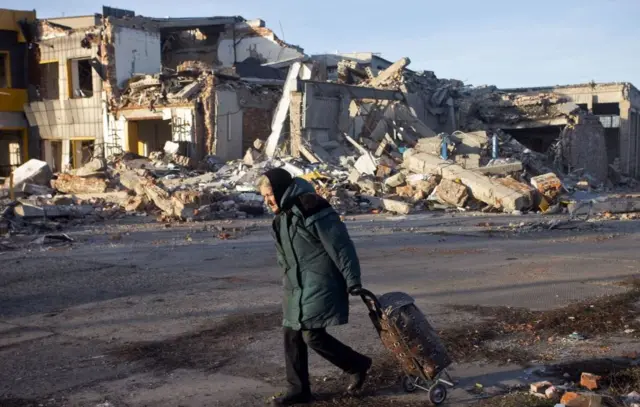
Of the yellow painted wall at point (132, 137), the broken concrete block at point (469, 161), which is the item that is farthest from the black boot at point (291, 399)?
the yellow painted wall at point (132, 137)

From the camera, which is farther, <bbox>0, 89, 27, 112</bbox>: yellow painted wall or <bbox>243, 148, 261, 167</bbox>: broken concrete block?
<bbox>0, 89, 27, 112</bbox>: yellow painted wall

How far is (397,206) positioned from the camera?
57.2ft

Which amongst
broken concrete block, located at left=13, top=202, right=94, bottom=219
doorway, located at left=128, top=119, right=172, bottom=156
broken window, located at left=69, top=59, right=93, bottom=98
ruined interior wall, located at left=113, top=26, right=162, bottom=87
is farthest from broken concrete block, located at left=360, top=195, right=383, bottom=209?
broken window, located at left=69, top=59, right=93, bottom=98

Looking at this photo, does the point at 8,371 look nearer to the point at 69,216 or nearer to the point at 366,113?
the point at 69,216

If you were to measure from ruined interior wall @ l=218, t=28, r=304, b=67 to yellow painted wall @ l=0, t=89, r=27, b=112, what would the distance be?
8.78 m

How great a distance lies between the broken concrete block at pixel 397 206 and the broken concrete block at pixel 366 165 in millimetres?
3257

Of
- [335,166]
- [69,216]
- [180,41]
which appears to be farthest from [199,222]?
[180,41]

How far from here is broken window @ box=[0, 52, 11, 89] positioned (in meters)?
29.8

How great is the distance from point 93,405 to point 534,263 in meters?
6.81

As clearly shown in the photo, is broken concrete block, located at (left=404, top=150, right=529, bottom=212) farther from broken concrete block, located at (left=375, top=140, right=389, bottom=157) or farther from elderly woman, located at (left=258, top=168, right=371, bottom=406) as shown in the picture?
elderly woman, located at (left=258, top=168, right=371, bottom=406)

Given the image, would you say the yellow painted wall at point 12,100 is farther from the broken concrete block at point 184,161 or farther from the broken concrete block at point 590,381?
the broken concrete block at point 590,381

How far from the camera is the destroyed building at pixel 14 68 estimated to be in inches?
1170

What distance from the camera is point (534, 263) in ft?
31.7

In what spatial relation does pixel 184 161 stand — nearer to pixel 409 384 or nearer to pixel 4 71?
pixel 4 71
